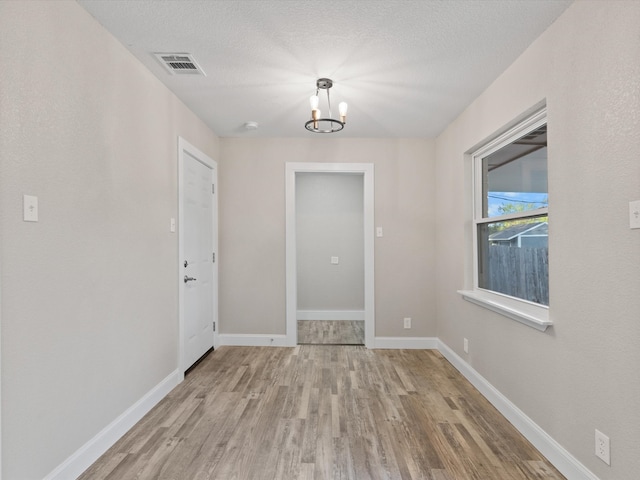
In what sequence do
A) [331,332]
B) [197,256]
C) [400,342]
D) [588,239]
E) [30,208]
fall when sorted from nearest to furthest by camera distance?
[30,208], [588,239], [197,256], [400,342], [331,332]

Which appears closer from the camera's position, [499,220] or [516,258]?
[516,258]

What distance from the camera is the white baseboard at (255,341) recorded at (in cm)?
420

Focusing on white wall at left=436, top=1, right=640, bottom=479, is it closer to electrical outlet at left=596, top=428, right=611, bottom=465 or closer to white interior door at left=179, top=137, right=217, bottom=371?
electrical outlet at left=596, top=428, right=611, bottom=465

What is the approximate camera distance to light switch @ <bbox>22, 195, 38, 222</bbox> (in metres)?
1.55

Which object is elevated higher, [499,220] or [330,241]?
[499,220]

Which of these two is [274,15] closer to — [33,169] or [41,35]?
[41,35]

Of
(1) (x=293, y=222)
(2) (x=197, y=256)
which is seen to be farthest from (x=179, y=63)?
(1) (x=293, y=222)

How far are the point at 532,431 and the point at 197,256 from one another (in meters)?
3.03

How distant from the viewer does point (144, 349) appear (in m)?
2.54

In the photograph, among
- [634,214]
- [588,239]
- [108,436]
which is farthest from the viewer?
[108,436]

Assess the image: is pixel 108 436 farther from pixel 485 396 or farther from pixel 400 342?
pixel 400 342

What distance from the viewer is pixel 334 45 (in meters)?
2.25

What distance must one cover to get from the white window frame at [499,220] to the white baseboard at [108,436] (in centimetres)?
258

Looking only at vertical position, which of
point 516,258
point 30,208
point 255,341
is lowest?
point 255,341
